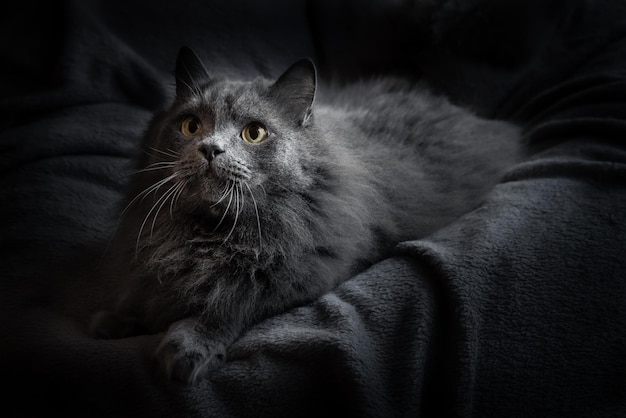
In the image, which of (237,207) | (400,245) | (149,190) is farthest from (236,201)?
(400,245)

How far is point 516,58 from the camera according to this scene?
189 centimetres

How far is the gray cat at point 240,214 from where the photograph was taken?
1.14m

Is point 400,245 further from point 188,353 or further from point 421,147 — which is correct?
point 188,353

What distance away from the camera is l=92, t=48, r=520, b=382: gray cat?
1.14 meters

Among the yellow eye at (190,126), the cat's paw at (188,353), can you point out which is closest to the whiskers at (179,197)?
the yellow eye at (190,126)

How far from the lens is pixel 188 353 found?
1030 mm

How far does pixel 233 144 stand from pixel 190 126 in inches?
6.3

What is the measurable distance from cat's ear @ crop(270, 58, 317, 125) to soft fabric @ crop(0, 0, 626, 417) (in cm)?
40

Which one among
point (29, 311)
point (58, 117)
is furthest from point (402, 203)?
point (58, 117)

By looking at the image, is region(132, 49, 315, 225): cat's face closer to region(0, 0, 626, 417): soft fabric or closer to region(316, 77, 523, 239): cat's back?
region(316, 77, 523, 239): cat's back

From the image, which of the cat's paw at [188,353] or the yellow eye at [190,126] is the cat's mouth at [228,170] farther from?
the cat's paw at [188,353]

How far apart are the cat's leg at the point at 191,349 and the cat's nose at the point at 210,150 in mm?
334

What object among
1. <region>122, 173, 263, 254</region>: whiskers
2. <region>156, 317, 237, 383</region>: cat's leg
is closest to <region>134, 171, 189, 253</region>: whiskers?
<region>122, 173, 263, 254</region>: whiskers

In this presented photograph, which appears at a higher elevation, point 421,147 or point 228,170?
point 421,147
